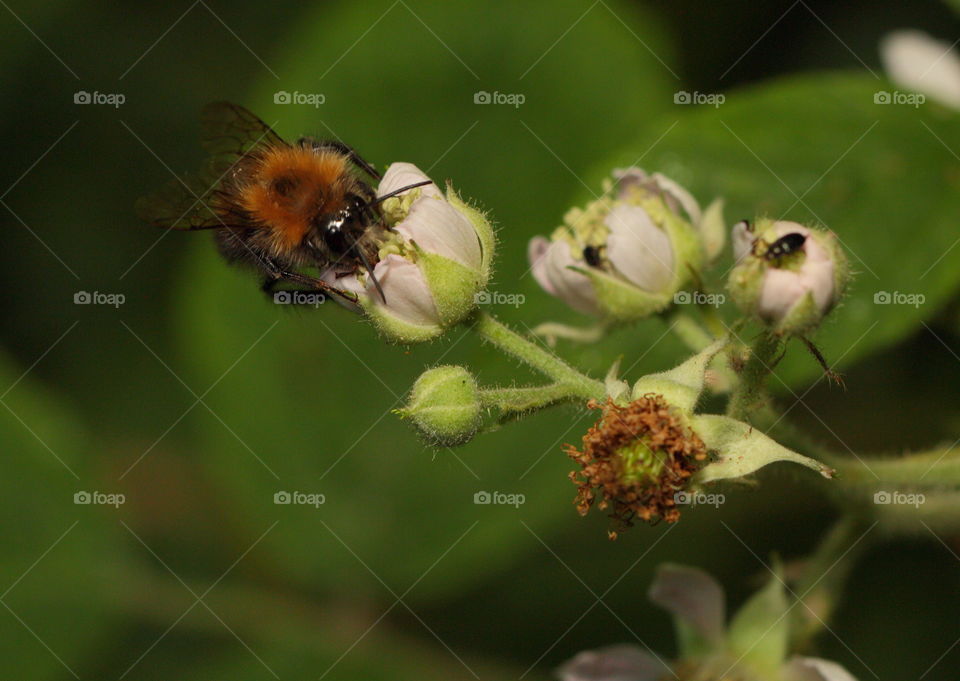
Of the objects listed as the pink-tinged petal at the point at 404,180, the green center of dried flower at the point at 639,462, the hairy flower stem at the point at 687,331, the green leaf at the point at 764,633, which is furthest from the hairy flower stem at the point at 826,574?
the pink-tinged petal at the point at 404,180

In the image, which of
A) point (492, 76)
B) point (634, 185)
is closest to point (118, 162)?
point (492, 76)

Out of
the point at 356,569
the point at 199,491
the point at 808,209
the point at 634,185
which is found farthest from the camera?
the point at 199,491

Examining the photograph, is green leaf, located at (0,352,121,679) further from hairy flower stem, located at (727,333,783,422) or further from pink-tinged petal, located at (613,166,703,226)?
hairy flower stem, located at (727,333,783,422)

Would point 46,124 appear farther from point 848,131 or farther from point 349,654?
point 848,131

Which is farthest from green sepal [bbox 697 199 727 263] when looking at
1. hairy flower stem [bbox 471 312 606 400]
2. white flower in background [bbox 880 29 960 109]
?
white flower in background [bbox 880 29 960 109]

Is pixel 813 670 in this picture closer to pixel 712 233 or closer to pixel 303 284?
pixel 712 233

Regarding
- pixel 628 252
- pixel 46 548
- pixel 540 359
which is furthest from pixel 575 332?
pixel 46 548
